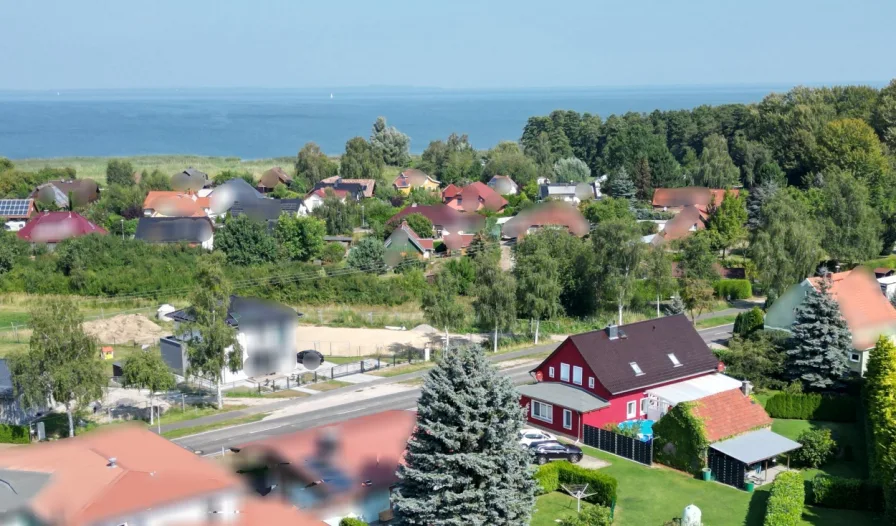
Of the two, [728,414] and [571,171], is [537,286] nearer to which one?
[728,414]

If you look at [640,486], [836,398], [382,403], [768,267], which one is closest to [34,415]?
[382,403]

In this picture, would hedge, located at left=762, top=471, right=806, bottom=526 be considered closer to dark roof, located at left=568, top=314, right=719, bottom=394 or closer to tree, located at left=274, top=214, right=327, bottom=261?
dark roof, located at left=568, top=314, right=719, bottom=394

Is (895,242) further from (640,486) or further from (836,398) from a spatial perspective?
(640,486)

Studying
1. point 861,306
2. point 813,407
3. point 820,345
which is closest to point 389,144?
point 861,306

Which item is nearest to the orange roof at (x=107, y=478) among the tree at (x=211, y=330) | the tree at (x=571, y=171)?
the tree at (x=211, y=330)

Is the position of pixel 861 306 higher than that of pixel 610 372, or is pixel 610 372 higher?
pixel 861 306
